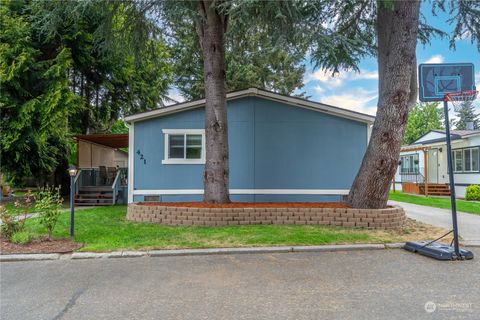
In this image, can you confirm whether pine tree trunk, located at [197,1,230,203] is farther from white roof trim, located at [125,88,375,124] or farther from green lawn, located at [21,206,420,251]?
white roof trim, located at [125,88,375,124]

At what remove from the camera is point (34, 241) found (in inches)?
253

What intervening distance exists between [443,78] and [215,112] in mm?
5287

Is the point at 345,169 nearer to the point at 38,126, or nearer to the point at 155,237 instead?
the point at 155,237

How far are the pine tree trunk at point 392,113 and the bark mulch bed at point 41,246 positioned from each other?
6.21 meters

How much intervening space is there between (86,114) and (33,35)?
452 cm

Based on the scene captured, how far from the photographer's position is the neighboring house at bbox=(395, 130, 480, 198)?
57.4ft

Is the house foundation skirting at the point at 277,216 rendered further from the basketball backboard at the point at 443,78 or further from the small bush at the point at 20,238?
the basketball backboard at the point at 443,78

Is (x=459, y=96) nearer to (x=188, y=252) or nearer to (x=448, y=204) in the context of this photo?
(x=188, y=252)

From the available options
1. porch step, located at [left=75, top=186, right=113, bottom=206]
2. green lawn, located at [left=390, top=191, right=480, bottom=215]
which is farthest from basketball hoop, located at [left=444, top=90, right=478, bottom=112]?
porch step, located at [left=75, top=186, right=113, bottom=206]

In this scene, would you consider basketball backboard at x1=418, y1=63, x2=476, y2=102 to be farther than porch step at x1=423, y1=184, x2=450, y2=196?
No

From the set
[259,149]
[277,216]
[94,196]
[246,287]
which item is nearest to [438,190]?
[259,149]

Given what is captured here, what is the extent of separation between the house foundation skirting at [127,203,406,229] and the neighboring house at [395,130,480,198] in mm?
12297

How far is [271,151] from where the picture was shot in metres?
11.3

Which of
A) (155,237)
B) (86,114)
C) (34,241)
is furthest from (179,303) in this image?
(86,114)
